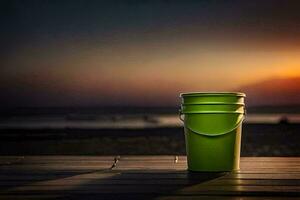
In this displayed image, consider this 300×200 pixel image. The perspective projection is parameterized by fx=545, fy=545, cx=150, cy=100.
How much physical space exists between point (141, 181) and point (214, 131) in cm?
84

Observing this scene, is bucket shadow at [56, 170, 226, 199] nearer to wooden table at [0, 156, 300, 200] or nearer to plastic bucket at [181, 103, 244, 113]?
wooden table at [0, 156, 300, 200]

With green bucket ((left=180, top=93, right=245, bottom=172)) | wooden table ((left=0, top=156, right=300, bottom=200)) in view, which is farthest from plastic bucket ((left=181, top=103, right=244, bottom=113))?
wooden table ((left=0, top=156, right=300, bottom=200))

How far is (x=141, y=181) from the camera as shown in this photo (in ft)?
10.8

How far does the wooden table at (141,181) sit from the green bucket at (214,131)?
142 millimetres

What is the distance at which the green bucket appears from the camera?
389 cm

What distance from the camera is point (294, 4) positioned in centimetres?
1059

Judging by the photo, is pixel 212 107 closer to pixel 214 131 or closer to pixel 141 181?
pixel 214 131

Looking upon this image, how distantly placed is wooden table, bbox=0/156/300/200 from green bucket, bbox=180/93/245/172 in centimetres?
14

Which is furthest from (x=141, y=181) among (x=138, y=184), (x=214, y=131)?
(x=214, y=131)

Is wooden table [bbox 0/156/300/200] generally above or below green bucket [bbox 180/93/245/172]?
below

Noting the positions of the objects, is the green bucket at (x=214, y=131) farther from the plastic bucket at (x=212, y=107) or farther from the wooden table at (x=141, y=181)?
the wooden table at (x=141, y=181)

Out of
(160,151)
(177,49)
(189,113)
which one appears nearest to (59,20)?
(177,49)

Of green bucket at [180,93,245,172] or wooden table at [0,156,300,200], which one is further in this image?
green bucket at [180,93,245,172]

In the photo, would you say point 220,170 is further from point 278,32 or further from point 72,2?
point 72,2
